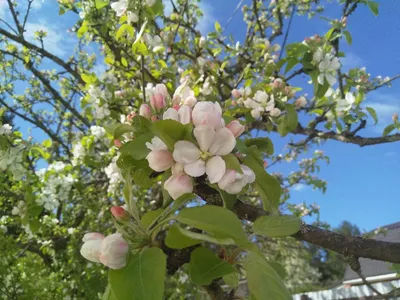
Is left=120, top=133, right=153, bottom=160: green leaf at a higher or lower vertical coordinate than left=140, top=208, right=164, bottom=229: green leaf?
higher

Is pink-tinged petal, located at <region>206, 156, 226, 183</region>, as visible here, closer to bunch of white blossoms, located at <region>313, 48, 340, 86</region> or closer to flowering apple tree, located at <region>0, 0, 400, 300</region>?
flowering apple tree, located at <region>0, 0, 400, 300</region>

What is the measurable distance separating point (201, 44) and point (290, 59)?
102 centimetres

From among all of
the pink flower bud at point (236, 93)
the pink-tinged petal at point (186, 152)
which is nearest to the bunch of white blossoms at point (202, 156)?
the pink-tinged petal at point (186, 152)

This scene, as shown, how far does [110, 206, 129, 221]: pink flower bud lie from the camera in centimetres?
75

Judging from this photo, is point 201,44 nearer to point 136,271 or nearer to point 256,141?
point 256,141

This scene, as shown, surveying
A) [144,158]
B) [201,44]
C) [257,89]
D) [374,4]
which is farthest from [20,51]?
[144,158]

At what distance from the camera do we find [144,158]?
0.81 metres

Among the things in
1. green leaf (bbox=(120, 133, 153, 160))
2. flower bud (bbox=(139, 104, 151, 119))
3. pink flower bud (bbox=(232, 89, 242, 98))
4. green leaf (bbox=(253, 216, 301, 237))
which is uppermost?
pink flower bud (bbox=(232, 89, 242, 98))

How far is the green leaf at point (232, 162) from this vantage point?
2.30ft

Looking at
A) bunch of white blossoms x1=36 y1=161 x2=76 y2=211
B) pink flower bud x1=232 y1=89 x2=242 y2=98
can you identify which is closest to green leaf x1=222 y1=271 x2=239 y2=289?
pink flower bud x1=232 y1=89 x2=242 y2=98

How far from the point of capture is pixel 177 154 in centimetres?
70

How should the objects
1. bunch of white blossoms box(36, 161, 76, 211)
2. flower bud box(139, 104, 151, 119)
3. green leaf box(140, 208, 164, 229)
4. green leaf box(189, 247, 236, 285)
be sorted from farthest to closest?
bunch of white blossoms box(36, 161, 76, 211) < flower bud box(139, 104, 151, 119) < green leaf box(140, 208, 164, 229) < green leaf box(189, 247, 236, 285)

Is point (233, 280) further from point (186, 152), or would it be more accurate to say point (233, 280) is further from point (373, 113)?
point (373, 113)

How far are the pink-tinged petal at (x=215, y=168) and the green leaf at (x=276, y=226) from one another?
105 mm
